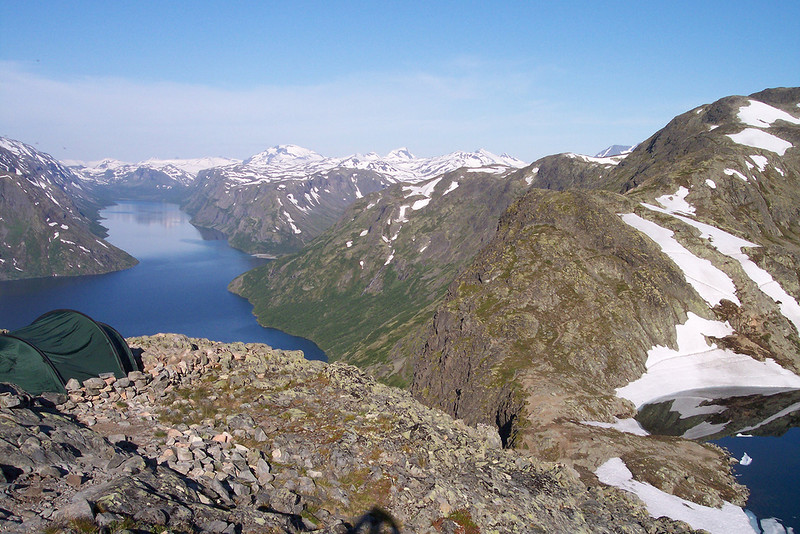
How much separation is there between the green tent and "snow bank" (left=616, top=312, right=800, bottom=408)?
54227 mm

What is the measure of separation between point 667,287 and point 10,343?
85136 millimetres

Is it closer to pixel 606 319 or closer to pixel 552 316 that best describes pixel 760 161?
pixel 606 319

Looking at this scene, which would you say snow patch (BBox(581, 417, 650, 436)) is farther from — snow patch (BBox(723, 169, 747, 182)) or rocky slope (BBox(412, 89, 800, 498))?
snow patch (BBox(723, 169, 747, 182))

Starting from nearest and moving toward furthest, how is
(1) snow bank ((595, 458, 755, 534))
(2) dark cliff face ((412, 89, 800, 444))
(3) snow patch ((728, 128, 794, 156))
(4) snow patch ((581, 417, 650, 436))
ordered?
(1) snow bank ((595, 458, 755, 534)) → (4) snow patch ((581, 417, 650, 436)) → (2) dark cliff face ((412, 89, 800, 444)) → (3) snow patch ((728, 128, 794, 156))

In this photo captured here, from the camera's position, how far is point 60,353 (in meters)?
29.1

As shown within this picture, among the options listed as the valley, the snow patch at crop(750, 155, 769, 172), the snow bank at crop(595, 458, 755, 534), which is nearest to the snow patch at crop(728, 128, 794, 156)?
the snow patch at crop(750, 155, 769, 172)

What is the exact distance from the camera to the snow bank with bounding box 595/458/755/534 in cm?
3284

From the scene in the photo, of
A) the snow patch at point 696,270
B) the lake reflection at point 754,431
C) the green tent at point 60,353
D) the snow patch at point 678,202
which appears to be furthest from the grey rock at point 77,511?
the snow patch at point 678,202

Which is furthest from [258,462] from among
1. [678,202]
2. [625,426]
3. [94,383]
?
[678,202]

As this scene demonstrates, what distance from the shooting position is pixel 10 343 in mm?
27734

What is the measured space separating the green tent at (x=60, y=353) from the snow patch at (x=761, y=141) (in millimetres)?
184257

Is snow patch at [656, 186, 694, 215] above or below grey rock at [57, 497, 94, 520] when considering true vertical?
above

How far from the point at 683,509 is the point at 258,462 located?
30.5 meters

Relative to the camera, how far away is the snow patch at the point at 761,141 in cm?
15412
